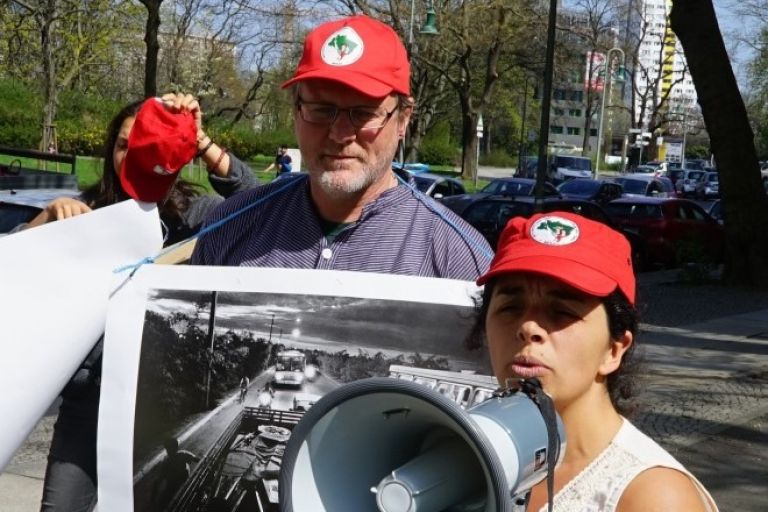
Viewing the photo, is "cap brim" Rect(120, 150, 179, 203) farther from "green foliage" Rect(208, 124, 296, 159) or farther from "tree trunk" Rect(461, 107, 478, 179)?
"green foliage" Rect(208, 124, 296, 159)

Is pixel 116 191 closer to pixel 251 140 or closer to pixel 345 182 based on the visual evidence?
pixel 345 182

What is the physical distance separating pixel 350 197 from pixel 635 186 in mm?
36913

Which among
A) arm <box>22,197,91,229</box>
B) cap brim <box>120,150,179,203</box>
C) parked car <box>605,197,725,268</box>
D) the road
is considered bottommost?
parked car <box>605,197,725,268</box>

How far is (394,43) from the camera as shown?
219cm

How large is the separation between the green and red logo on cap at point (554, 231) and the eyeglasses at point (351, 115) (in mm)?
514

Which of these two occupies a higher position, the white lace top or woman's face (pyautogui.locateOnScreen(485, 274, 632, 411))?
woman's face (pyautogui.locateOnScreen(485, 274, 632, 411))

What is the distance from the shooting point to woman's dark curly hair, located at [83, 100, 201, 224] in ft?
9.45

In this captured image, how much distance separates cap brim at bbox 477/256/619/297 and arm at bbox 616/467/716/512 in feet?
0.93

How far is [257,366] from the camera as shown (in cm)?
203

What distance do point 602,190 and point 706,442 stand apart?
84.0ft

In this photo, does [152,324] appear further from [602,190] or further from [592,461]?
[602,190]

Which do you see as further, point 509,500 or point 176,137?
point 176,137

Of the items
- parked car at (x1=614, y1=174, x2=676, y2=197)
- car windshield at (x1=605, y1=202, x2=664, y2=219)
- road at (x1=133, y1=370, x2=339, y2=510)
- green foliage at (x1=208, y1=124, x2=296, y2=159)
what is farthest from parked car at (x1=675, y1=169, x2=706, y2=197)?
→ road at (x1=133, y1=370, x2=339, y2=510)

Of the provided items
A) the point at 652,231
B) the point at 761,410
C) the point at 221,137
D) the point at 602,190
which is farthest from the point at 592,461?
the point at 221,137
